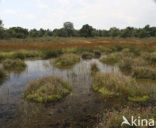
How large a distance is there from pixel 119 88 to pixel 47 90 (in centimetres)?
407

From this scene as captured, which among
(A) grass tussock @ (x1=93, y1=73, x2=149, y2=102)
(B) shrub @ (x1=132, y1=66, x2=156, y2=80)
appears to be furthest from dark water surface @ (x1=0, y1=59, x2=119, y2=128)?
(B) shrub @ (x1=132, y1=66, x2=156, y2=80)

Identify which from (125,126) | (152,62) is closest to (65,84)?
(125,126)

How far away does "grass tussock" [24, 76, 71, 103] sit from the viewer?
6.99 meters

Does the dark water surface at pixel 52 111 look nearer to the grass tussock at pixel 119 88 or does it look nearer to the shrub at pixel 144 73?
the grass tussock at pixel 119 88

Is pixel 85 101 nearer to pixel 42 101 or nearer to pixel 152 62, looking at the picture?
pixel 42 101

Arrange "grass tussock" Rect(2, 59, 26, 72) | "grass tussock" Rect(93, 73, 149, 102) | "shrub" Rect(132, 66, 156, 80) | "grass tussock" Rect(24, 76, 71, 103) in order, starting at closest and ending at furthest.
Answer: "grass tussock" Rect(24, 76, 71, 103) → "grass tussock" Rect(93, 73, 149, 102) → "shrub" Rect(132, 66, 156, 80) → "grass tussock" Rect(2, 59, 26, 72)

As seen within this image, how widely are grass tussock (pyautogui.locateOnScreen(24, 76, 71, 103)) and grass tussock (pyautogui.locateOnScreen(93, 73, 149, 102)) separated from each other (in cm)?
201

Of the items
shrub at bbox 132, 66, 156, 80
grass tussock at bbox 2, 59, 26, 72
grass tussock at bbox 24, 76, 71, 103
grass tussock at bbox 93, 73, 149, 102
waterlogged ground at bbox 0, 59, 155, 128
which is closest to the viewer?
waterlogged ground at bbox 0, 59, 155, 128

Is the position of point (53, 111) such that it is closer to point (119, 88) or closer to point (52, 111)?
point (52, 111)

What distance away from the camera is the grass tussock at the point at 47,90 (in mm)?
6991

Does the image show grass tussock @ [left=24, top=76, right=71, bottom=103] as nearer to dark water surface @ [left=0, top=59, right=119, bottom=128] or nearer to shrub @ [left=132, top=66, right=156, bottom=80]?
dark water surface @ [left=0, top=59, right=119, bottom=128]

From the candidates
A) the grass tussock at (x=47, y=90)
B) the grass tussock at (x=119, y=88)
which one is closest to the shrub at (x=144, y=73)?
the grass tussock at (x=119, y=88)

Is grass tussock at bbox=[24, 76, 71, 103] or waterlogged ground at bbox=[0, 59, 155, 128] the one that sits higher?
grass tussock at bbox=[24, 76, 71, 103]

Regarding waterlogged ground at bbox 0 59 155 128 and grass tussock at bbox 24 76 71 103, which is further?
grass tussock at bbox 24 76 71 103
